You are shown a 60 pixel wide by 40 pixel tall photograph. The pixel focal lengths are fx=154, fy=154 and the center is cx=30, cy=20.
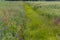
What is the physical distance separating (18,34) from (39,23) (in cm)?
92

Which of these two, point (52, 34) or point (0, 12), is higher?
point (0, 12)

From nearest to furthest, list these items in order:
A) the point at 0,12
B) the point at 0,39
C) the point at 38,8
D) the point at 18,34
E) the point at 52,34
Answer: the point at 0,39
the point at 18,34
the point at 52,34
the point at 0,12
the point at 38,8

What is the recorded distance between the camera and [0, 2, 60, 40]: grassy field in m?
3.96

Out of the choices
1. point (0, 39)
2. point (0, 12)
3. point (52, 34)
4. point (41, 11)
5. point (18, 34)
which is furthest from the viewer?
point (41, 11)

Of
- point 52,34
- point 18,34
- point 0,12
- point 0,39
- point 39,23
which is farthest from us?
point 0,12

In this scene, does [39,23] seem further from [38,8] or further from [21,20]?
[38,8]

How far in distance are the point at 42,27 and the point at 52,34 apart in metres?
0.38

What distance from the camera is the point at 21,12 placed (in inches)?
203

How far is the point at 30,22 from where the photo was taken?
4.62 metres

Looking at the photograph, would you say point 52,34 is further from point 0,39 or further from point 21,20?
point 0,39

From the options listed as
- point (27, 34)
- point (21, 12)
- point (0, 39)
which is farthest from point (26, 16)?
point (0, 39)

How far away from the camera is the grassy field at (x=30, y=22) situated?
3958mm

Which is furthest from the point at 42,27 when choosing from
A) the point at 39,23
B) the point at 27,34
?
the point at 27,34

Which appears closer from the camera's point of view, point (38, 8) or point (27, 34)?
point (27, 34)
